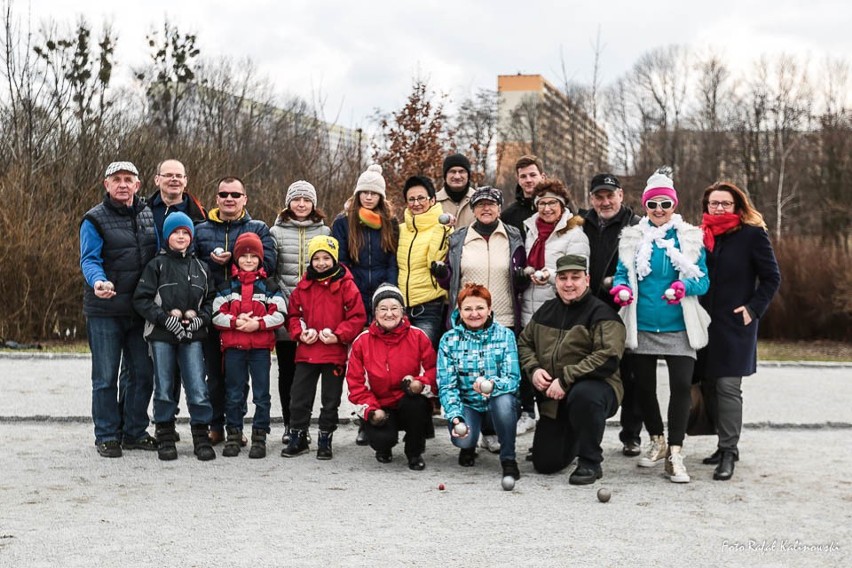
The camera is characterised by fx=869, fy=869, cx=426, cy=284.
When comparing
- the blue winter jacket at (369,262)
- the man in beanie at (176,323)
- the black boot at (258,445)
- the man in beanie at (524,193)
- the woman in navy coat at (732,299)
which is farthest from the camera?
the man in beanie at (524,193)

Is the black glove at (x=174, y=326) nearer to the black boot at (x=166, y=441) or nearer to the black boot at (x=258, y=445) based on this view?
the black boot at (x=166, y=441)

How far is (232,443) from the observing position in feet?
21.5

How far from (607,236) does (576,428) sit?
154cm

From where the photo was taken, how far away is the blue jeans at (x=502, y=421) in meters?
5.96

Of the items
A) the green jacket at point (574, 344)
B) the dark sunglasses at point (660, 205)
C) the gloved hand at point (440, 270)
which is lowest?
the green jacket at point (574, 344)

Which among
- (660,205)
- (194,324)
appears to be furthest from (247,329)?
(660,205)

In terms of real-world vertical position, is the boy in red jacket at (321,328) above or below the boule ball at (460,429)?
above

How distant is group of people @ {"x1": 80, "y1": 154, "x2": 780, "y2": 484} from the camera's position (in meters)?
6.05

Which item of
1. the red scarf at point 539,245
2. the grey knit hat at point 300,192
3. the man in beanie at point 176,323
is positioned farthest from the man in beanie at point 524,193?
the man in beanie at point 176,323

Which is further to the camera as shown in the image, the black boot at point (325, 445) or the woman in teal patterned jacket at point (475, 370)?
the black boot at point (325, 445)

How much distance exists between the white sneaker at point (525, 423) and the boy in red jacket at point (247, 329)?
2.14 meters

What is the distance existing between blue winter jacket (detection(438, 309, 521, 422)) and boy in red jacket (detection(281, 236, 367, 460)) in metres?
0.80

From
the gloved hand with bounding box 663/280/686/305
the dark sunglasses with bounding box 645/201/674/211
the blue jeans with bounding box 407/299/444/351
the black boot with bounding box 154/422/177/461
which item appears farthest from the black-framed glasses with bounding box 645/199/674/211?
the black boot with bounding box 154/422/177/461

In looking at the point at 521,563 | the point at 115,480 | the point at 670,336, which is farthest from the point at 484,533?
the point at 115,480
